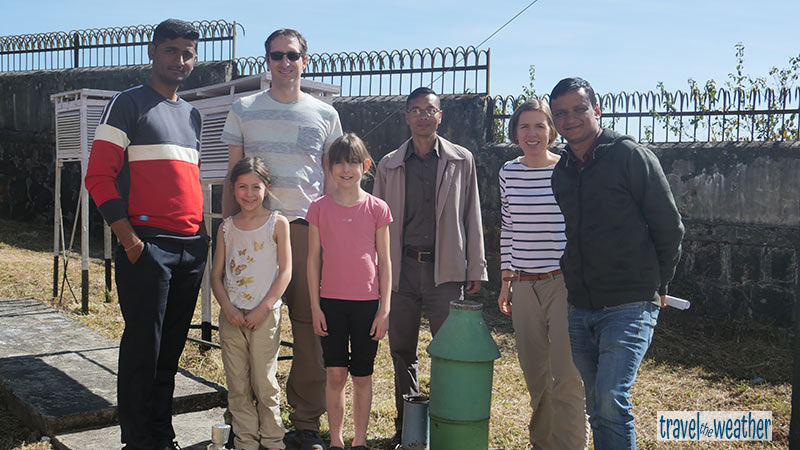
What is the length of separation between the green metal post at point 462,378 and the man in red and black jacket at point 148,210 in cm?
136

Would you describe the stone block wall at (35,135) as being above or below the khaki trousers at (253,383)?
above

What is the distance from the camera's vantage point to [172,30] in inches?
135

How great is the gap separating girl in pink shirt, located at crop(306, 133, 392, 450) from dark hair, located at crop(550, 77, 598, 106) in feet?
3.33

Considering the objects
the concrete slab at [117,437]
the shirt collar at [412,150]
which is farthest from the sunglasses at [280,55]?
the concrete slab at [117,437]

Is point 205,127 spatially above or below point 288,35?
below

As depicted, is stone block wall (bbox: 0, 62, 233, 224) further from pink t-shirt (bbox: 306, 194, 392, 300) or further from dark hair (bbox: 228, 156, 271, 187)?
pink t-shirt (bbox: 306, 194, 392, 300)

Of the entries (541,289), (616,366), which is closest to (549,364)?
(541,289)

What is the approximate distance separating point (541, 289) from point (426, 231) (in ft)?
2.55

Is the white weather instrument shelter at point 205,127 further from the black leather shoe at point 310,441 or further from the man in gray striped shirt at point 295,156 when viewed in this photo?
the black leather shoe at point 310,441

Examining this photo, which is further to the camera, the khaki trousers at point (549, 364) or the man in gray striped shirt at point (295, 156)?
the man in gray striped shirt at point (295, 156)

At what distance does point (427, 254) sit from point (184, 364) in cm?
255

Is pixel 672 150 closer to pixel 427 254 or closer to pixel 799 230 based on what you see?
pixel 799 230

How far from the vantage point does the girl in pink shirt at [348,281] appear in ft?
11.5

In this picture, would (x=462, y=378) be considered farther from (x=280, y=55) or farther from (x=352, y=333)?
(x=280, y=55)
